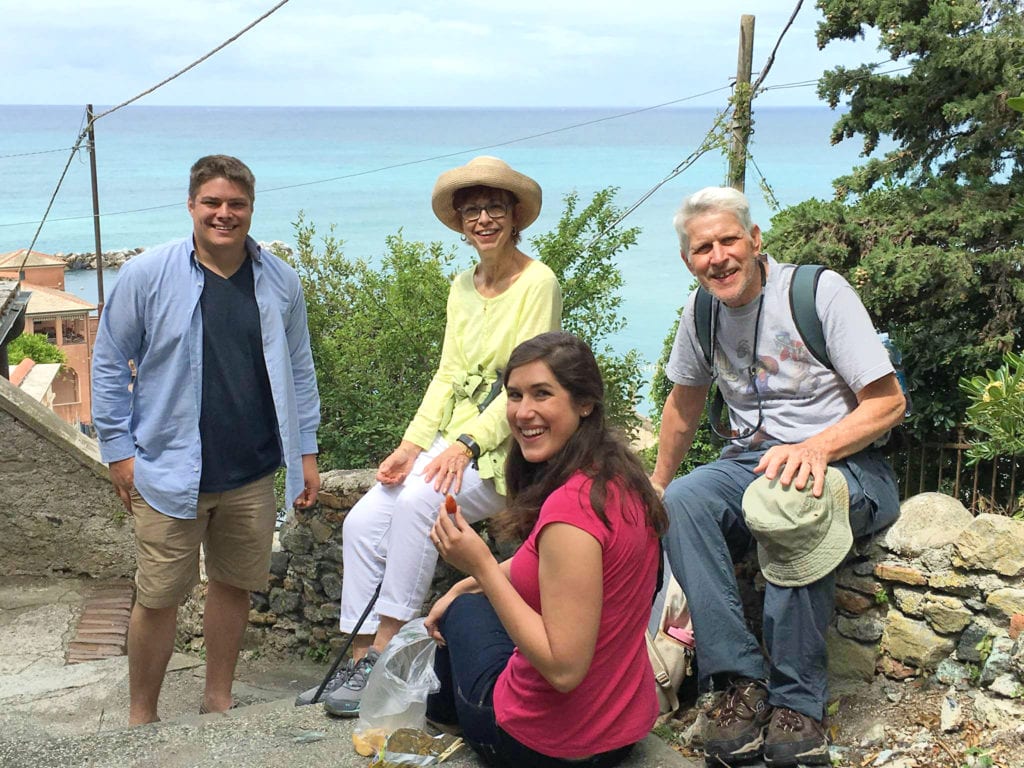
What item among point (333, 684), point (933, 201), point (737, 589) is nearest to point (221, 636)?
point (333, 684)

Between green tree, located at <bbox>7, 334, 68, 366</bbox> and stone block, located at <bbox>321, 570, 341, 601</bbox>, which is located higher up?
stone block, located at <bbox>321, 570, 341, 601</bbox>

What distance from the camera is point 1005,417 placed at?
13.2ft

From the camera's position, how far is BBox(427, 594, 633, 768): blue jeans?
2916mm

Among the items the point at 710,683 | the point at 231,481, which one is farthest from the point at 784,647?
the point at 231,481

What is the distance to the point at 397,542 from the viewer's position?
3.91 metres

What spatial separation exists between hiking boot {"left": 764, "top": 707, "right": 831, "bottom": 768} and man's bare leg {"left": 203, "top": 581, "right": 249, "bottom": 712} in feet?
6.55

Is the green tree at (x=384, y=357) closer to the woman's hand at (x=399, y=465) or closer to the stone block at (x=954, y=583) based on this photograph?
the woman's hand at (x=399, y=465)

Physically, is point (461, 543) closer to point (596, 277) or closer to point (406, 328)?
point (406, 328)

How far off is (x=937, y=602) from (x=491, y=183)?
2.11 m

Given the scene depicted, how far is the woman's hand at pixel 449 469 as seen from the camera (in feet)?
12.8

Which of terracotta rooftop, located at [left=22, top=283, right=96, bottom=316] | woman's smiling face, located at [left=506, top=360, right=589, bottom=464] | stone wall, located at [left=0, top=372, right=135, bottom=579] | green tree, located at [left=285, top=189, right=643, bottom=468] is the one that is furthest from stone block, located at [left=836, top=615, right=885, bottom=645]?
terracotta rooftop, located at [left=22, top=283, right=96, bottom=316]

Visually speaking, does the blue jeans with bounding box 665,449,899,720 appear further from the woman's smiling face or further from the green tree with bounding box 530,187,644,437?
the green tree with bounding box 530,187,644,437

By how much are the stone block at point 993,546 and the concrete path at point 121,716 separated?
1288 millimetres

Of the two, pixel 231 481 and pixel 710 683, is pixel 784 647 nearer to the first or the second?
pixel 710 683
